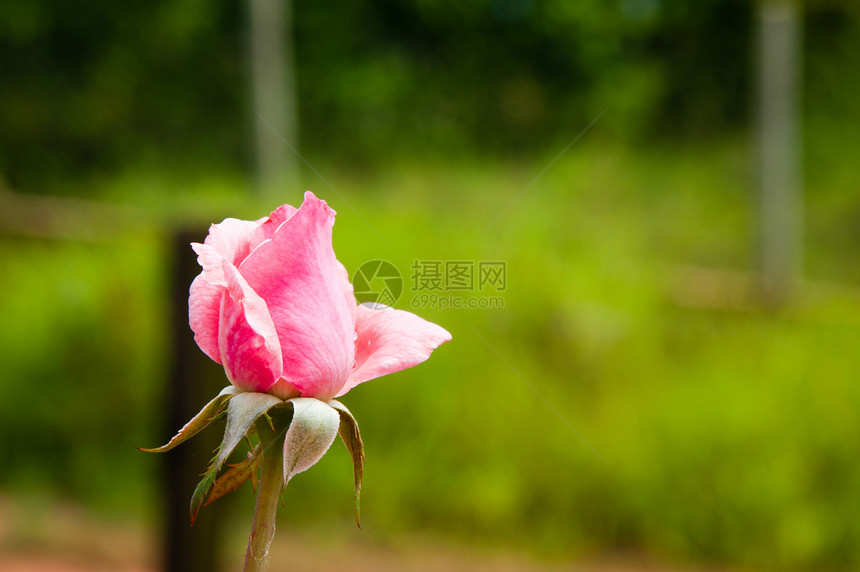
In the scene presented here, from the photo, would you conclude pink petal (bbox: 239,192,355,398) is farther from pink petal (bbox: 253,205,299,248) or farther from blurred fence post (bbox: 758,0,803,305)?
blurred fence post (bbox: 758,0,803,305)

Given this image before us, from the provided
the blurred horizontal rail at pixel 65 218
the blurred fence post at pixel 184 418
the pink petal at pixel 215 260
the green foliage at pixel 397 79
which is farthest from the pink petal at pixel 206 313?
the green foliage at pixel 397 79

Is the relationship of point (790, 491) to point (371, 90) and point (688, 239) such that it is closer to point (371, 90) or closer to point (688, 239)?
point (688, 239)

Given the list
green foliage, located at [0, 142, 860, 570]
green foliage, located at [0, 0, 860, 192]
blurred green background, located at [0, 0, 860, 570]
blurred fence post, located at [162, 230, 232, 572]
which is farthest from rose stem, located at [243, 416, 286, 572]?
green foliage, located at [0, 0, 860, 192]

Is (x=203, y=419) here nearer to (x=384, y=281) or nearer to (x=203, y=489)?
(x=203, y=489)

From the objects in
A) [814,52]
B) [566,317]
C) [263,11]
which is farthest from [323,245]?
[814,52]

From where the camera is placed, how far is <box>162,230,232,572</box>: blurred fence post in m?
0.77

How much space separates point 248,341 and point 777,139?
8.29ft

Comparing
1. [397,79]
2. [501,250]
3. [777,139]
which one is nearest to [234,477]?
[501,250]

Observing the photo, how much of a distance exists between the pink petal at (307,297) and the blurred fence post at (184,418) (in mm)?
667

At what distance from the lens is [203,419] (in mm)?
119

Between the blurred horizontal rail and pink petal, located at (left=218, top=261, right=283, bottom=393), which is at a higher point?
the blurred horizontal rail

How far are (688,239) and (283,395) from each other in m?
2.71

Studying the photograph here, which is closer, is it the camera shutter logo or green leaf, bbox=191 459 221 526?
green leaf, bbox=191 459 221 526

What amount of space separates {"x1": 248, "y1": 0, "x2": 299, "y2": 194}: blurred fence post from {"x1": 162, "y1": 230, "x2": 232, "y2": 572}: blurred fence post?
5.57 feet
